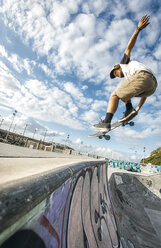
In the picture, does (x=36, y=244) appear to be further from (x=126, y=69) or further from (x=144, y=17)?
(x=144, y=17)

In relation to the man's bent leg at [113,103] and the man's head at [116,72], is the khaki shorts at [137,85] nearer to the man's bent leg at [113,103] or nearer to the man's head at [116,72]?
the man's bent leg at [113,103]

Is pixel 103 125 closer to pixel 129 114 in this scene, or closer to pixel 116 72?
pixel 129 114

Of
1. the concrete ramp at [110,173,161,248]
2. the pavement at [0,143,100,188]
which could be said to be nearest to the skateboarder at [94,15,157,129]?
the pavement at [0,143,100,188]

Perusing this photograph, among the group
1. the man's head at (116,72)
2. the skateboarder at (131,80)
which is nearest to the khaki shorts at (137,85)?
the skateboarder at (131,80)

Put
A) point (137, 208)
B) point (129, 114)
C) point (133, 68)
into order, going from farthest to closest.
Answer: point (137, 208)
point (129, 114)
point (133, 68)

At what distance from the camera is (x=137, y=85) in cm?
257

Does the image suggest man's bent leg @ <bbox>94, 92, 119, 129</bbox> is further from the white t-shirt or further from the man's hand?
the man's hand

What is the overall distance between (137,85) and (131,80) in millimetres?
170

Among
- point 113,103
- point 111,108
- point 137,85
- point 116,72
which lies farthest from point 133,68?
point 111,108

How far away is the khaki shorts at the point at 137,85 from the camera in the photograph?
7.84 ft

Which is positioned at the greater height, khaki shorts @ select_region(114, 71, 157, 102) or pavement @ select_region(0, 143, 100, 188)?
khaki shorts @ select_region(114, 71, 157, 102)

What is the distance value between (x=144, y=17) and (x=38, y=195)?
12.6ft

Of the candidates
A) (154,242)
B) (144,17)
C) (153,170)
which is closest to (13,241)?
(144,17)

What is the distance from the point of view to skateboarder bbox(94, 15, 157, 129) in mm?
2400
